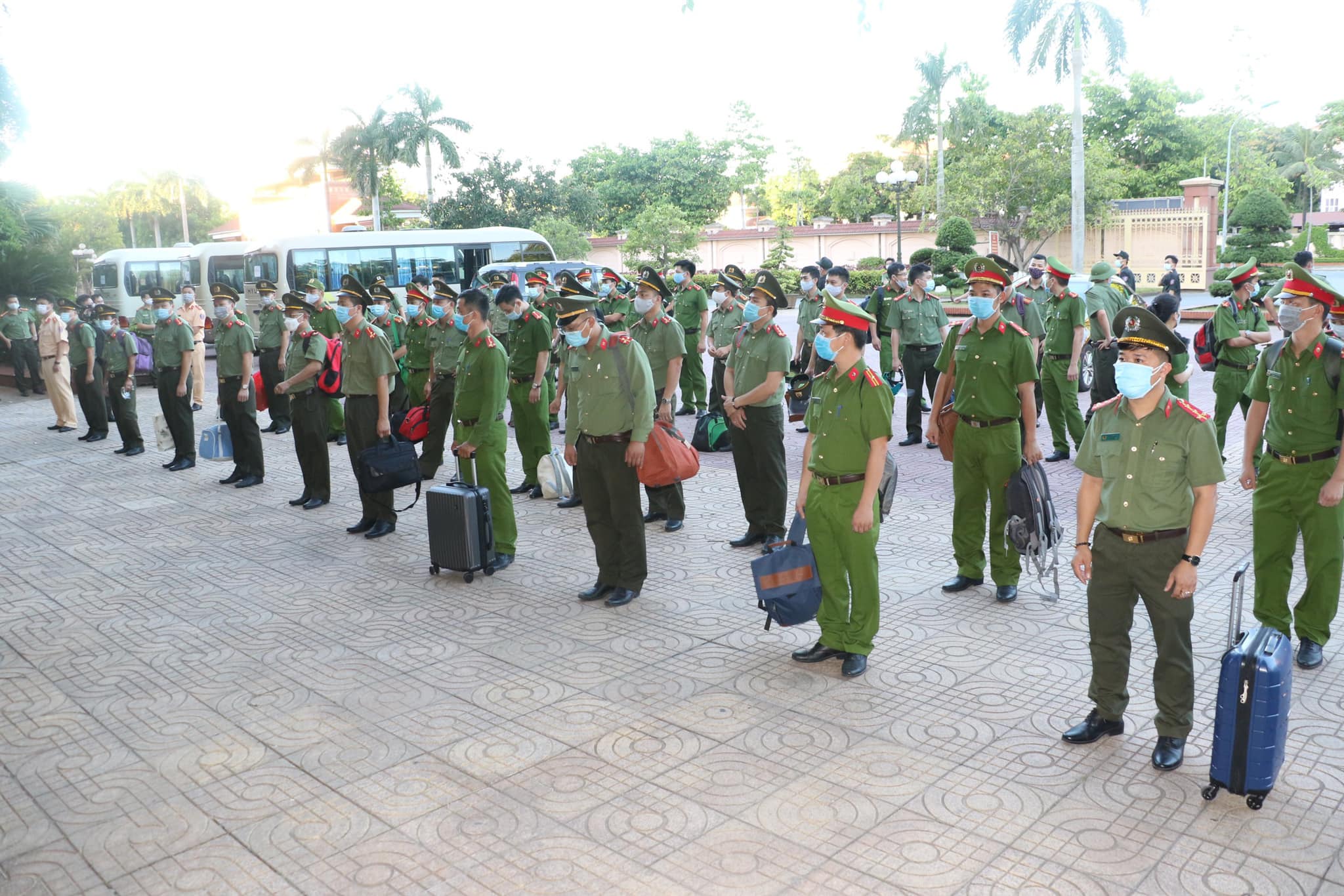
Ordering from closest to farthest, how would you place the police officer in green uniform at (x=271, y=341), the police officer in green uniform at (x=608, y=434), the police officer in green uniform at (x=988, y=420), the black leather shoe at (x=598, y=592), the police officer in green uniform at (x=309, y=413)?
the police officer in green uniform at (x=988, y=420), the police officer in green uniform at (x=608, y=434), the black leather shoe at (x=598, y=592), the police officer in green uniform at (x=309, y=413), the police officer in green uniform at (x=271, y=341)

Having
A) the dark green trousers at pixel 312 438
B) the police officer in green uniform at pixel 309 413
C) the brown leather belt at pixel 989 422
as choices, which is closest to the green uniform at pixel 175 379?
the police officer in green uniform at pixel 309 413

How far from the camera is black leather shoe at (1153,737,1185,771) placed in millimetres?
4281

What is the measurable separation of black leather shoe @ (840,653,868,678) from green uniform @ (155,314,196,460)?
8551 millimetres

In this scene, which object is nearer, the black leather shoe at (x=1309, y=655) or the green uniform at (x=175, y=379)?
the black leather shoe at (x=1309, y=655)

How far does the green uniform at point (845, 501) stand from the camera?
5285 mm

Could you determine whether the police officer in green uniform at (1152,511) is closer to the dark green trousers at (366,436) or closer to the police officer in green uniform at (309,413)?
the dark green trousers at (366,436)

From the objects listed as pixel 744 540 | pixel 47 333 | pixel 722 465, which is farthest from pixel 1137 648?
pixel 47 333

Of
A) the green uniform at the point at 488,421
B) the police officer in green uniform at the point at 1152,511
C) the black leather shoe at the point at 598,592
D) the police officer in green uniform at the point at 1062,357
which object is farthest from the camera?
the police officer in green uniform at the point at 1062,357

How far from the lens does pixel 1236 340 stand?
851 centimetres

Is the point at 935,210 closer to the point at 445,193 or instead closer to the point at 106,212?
the point at 445,193

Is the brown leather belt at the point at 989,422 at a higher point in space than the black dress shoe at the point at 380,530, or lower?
higher

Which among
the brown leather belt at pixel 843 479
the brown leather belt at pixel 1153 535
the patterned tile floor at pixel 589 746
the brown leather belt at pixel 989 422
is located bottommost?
the patterned tile floor at pixel 589 746

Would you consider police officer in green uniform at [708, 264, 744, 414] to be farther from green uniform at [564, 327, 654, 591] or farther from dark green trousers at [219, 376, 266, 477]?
green uniform at [564, 327, 654, 591]

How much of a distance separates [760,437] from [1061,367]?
3.84m
